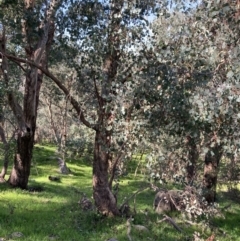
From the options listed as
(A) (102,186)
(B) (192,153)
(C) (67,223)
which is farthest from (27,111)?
(B) (192,153)

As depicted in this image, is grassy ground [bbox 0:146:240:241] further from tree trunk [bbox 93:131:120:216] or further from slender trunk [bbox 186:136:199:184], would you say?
slender trunk [bbox 186:136:199:184]

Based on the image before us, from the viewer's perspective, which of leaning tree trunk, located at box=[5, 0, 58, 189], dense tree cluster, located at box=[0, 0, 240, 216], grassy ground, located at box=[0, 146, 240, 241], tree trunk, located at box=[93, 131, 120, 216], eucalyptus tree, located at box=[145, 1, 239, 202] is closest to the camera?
eucalyptus tree, located at box=[145, 1, 239, 202]

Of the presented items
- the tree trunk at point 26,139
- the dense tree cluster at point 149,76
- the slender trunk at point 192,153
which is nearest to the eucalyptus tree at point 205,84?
the dense tree cluster at point 149,76

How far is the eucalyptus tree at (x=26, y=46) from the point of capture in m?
13.0

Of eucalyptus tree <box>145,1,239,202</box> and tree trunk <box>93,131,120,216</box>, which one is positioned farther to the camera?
tree trunk <box>93,131,120,216</box>

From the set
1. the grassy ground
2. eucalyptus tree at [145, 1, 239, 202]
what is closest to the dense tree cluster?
eucalyptus tree at [145, 1, 239, 202]

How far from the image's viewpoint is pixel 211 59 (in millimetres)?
5484

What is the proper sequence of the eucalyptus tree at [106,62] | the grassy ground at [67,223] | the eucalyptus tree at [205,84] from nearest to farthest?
the eucalyptus tree at [205,84] < the eucalyptus tree at [106,62] < the grassy ground at [67,223]

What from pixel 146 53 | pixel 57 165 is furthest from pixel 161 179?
pixel 57 165

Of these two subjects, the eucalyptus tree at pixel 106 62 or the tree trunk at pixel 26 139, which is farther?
the tree trunk at pixel 26 139

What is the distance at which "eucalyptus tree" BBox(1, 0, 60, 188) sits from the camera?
42.5 feet

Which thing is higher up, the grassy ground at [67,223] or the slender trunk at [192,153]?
the slender trunk at [192,153]

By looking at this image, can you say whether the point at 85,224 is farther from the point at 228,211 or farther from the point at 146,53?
the point at 228,211

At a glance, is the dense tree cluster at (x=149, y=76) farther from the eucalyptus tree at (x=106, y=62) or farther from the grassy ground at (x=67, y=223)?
the grassy ground at (x=67, y=223)
